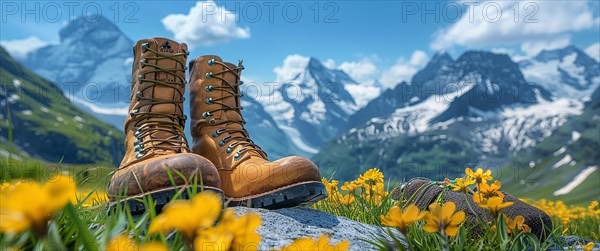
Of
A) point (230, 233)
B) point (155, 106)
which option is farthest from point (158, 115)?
point (230, 233)

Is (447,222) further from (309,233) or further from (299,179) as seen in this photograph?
(299,179)

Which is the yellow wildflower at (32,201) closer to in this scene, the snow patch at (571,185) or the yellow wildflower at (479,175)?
the yellow wildflower at (479,175)

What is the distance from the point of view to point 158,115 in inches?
177

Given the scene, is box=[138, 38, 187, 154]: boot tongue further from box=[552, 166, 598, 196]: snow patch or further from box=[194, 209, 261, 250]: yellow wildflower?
box=[552, 166, 598, 196]: snow patch

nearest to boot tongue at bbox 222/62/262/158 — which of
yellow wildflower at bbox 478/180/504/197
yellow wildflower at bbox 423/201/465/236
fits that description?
yellow wildflower at bbox 478/180/504/197

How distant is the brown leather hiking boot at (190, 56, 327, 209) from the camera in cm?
398

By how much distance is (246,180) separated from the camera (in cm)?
421

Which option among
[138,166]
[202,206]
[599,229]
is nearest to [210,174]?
[138,166]

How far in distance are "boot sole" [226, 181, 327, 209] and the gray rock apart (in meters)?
0.08

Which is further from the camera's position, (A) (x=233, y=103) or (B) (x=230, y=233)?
(A) (x=233, y=103)

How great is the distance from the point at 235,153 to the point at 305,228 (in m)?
1.46

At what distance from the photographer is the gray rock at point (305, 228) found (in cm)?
283

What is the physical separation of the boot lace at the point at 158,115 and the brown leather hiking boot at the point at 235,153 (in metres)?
0.25

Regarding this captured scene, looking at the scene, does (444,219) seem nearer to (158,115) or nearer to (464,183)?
(464,183)
